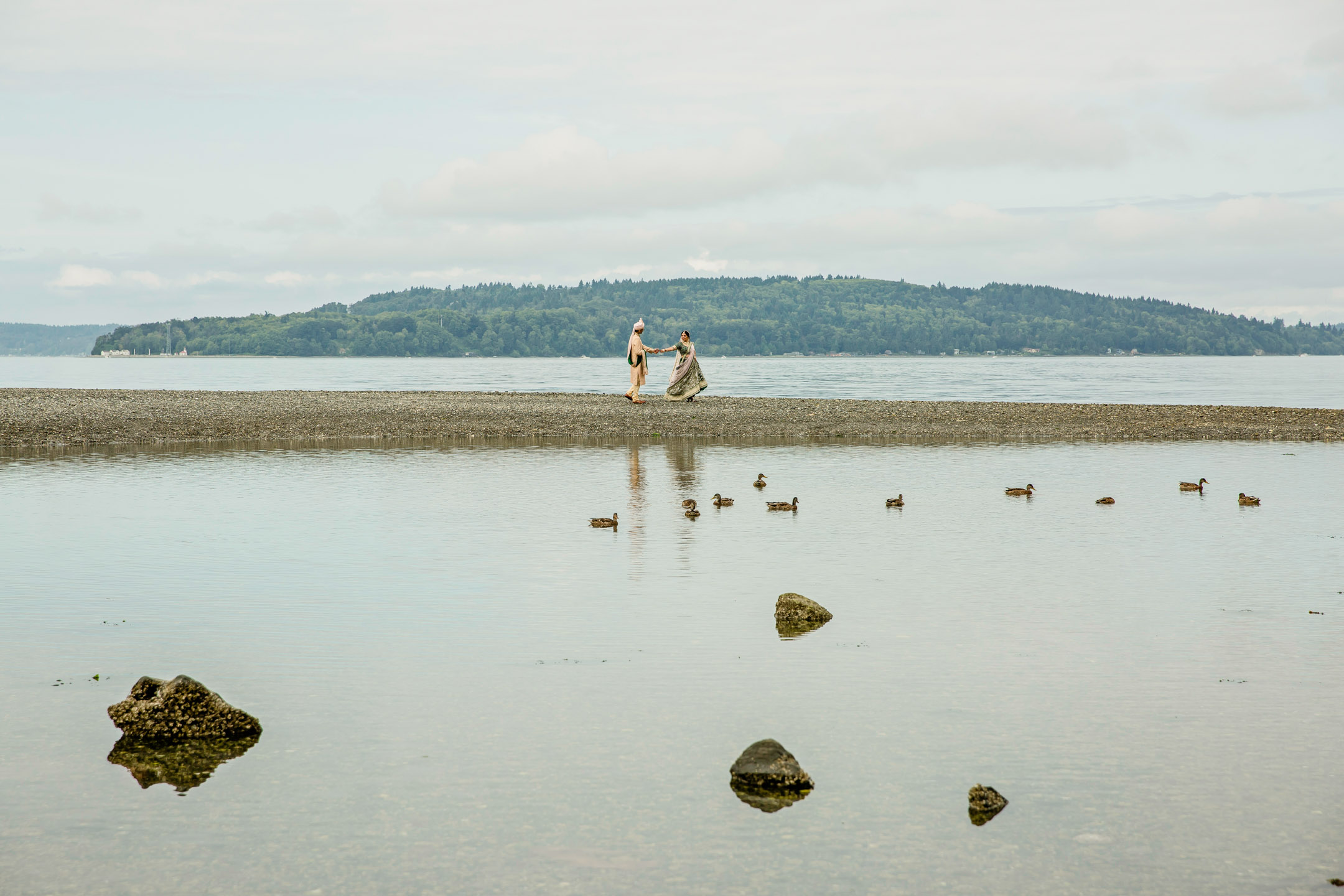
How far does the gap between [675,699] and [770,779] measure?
1.89m

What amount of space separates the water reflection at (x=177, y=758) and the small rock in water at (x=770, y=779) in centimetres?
336

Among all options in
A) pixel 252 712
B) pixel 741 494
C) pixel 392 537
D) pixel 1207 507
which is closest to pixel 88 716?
pixel 252 712

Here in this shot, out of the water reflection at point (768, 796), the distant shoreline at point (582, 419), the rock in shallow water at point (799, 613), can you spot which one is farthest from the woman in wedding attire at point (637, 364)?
the water reflection at point (768, 796)

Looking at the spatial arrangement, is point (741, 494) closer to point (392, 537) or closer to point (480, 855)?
point (392, 537)

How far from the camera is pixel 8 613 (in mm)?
12031

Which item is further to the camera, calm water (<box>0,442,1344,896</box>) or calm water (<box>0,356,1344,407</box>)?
calm water (<box>0,356,1344,407</box>)

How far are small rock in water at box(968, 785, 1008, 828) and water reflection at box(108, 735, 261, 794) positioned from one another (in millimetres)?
4743

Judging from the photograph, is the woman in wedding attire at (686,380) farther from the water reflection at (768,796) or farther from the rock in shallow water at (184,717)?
the water reflection at (768,796)

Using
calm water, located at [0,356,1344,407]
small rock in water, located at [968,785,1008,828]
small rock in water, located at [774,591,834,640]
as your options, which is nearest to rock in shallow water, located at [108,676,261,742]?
small rock in water, located at [968,785,1008,828]

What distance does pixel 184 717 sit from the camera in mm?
8289

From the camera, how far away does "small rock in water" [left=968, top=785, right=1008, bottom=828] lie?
6918 mm

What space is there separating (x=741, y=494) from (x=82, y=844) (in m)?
16.5

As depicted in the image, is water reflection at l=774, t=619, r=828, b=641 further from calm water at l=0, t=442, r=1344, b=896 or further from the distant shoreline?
the distant shoreline

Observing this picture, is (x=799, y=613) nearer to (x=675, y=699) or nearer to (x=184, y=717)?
(x=675, y=699)
